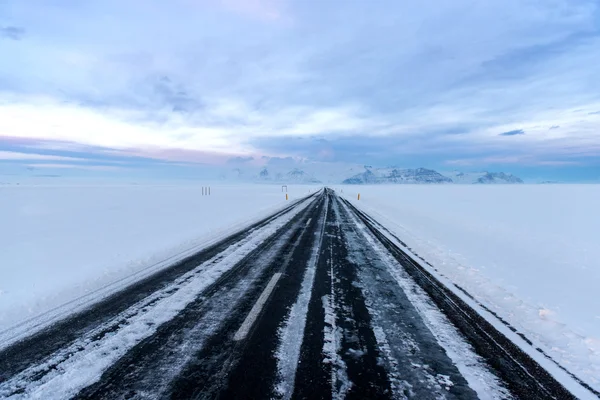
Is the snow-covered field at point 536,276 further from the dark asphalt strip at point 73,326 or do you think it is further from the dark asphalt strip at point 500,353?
the dark asphalt strip at point 73,326

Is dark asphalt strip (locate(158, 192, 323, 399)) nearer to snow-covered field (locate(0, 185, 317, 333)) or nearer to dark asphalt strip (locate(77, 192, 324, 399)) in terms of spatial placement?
dark asphalt strip (locate(77, 192, 324, 399))

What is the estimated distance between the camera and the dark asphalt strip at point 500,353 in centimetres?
310

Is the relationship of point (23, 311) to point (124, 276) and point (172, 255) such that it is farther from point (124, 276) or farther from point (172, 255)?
point (172, 255)

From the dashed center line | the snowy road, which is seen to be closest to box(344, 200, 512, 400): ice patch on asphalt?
the snowy road

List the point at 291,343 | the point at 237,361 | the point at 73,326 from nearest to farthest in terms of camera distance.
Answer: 1. the point at 237,361
2. the point at 291,343
3. the point at 73,326

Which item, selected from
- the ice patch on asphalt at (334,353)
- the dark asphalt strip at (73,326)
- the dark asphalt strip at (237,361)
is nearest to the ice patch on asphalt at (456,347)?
the ice patch on asphalt at (334,353)

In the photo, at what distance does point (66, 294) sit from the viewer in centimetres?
571

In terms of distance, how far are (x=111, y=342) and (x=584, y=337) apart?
631 cm

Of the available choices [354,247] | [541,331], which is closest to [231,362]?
[541,331]

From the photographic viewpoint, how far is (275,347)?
3611mm

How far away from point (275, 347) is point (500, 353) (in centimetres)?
267

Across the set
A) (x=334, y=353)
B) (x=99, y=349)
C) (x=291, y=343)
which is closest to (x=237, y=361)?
(x=291, y=343)

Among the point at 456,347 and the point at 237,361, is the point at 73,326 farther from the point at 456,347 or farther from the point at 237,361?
the point at 456,347

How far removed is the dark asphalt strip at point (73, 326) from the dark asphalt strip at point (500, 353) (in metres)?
4.93
